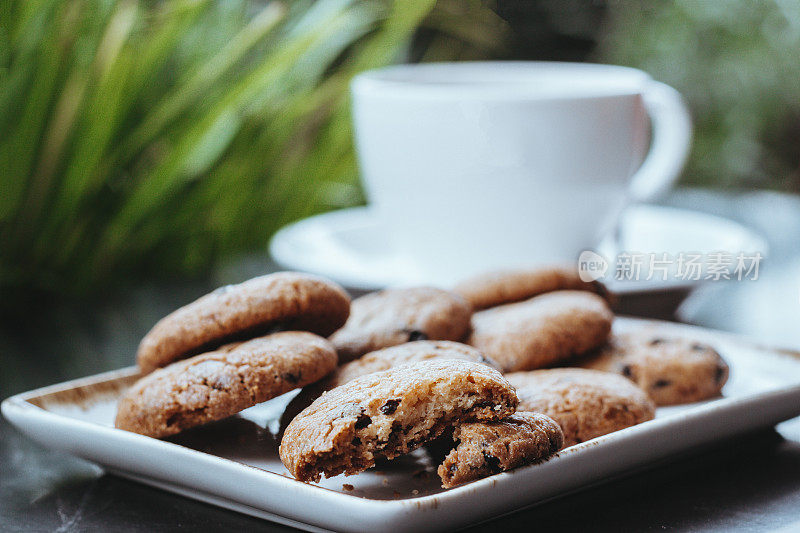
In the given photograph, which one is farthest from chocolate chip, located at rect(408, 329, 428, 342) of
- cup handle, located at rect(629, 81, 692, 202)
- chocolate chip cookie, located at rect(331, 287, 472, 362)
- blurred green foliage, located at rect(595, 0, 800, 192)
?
blurred green foliage, located at rect(595, 0, 800, 192)

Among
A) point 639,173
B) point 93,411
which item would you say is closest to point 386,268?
point 639,173

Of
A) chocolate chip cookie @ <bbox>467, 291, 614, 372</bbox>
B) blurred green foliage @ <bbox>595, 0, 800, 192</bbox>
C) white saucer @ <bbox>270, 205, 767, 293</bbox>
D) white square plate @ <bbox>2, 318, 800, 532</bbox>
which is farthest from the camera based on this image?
blurred green foliage @ <bbox>595, 0, 800, 192</bbox>

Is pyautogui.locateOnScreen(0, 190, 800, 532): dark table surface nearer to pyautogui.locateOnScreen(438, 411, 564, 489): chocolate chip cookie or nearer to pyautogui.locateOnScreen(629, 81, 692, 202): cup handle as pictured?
pyautogui.locateOnScreen(438, 411, 564, 489): chocolate chip cookie

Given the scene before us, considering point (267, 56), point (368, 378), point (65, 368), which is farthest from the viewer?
point (267, 56)

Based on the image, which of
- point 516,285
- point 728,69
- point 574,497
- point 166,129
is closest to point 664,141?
point 516,285

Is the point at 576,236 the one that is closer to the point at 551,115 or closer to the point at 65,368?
the point at 551,115

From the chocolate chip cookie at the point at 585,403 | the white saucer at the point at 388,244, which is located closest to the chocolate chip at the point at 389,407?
the chocolate chip cookie at the point at 585,403

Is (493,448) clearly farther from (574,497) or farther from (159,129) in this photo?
(159,129)
